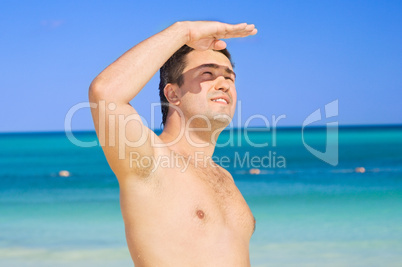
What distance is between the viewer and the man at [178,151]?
213 centimetres

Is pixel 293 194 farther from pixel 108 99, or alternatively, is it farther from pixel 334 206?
pixel 108 99

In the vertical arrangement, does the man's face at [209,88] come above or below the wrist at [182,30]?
below

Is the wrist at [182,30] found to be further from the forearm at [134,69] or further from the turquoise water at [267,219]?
the turquoise water at [267,219]

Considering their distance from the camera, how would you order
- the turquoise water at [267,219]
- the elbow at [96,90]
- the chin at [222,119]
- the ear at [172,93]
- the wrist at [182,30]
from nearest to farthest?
the elbow at [96,90] → the wrist at [182,30] → the chin at [222,119] → the ear at [172,93] → the turquoise water at [267,219]

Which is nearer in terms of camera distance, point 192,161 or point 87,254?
point 192,161

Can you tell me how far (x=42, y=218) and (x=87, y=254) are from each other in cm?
270

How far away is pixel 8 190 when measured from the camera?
12734 millimetres

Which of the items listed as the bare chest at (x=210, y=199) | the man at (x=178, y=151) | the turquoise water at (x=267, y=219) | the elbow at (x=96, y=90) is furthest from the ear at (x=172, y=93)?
the turquoise water at (x=267, y=219)

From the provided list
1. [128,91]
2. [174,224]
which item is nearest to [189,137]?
[174,224]

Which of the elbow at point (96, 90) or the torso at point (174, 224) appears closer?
the elbow at point (96, 90)

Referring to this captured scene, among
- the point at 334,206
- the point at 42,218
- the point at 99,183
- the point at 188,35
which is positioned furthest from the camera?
the point at 99,183

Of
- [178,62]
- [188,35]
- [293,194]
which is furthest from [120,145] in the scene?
[293,194]

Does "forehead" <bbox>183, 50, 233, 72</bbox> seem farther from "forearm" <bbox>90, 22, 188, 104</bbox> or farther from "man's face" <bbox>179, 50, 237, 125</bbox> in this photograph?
"forearm" <bbox>90, 22, 188, 104</bbox>

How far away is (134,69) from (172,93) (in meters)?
0.66
